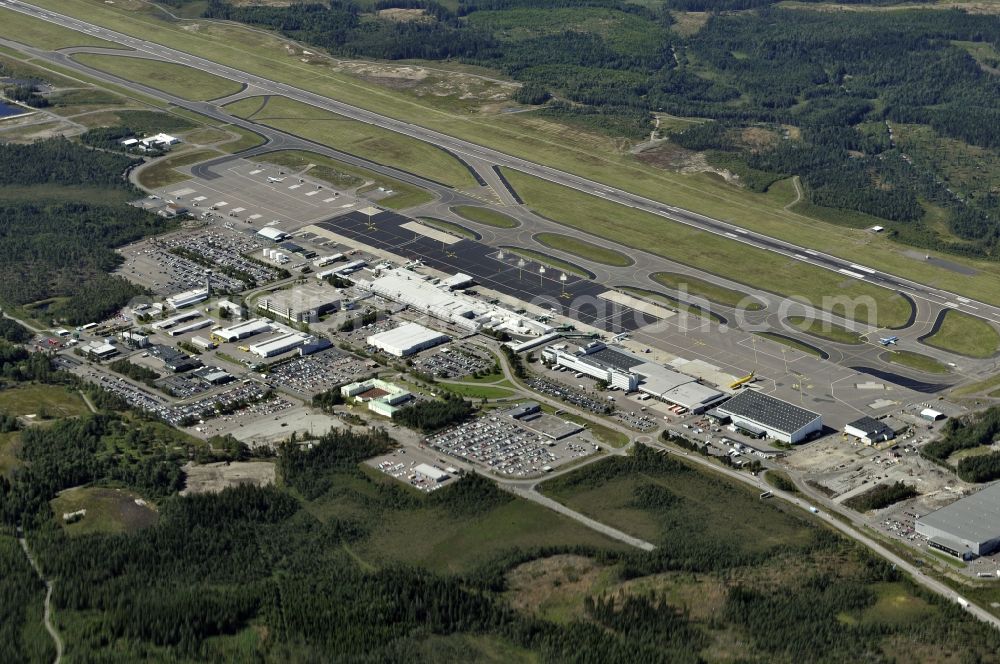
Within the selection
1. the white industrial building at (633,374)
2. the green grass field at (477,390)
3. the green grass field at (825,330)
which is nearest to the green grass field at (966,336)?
the green grass field at (825,330)

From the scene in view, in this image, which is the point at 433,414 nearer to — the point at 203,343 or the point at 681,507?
the point at 681,507

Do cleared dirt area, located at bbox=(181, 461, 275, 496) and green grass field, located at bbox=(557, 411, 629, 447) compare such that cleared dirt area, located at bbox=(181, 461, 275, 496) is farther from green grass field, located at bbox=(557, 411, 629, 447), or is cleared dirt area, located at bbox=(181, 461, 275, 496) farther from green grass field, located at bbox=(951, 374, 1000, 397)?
green grass field, located at bbox=(951, 374, 1000, 397)

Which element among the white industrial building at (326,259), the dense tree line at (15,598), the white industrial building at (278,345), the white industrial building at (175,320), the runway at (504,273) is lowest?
the dense tree line at (15,598)

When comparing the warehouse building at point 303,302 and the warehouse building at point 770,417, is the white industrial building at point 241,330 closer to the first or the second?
the warehouse building at point 303,302

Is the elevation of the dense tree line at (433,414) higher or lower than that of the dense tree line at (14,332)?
A: higher

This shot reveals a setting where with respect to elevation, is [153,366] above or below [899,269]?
below

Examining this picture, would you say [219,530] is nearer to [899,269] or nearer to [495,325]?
[495,325]

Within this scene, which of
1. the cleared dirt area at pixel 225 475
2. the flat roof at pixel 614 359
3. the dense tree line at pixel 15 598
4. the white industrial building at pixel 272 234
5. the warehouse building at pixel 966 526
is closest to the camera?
the dense tree line at pixel 15 598

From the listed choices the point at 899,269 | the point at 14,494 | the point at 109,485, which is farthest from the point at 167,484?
the point at 899,269
